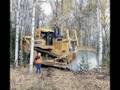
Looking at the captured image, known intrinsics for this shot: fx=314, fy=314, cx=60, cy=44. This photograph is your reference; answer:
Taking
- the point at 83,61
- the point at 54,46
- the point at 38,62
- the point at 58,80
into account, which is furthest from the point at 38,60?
the point at 83,61

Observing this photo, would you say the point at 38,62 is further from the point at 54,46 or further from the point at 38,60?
the point at 54,46

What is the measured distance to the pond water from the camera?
12.7ft

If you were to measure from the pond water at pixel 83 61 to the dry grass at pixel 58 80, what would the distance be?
3.5 inches

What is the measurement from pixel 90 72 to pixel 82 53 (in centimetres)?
26

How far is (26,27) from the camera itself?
13.4 ft

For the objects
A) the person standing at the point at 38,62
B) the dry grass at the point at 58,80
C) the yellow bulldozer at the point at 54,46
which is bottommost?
the dry grass at the point at 58,80

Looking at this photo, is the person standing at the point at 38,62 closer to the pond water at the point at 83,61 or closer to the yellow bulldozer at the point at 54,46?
the yellow bulldozer at the point at 54,46

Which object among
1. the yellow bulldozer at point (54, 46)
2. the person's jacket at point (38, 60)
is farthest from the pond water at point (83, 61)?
the person's jacket at point (38, 60)

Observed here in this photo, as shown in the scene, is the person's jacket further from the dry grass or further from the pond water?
the pond water

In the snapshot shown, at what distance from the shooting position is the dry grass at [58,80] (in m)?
3.92

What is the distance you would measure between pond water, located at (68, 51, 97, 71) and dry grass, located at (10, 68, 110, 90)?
9 cm
